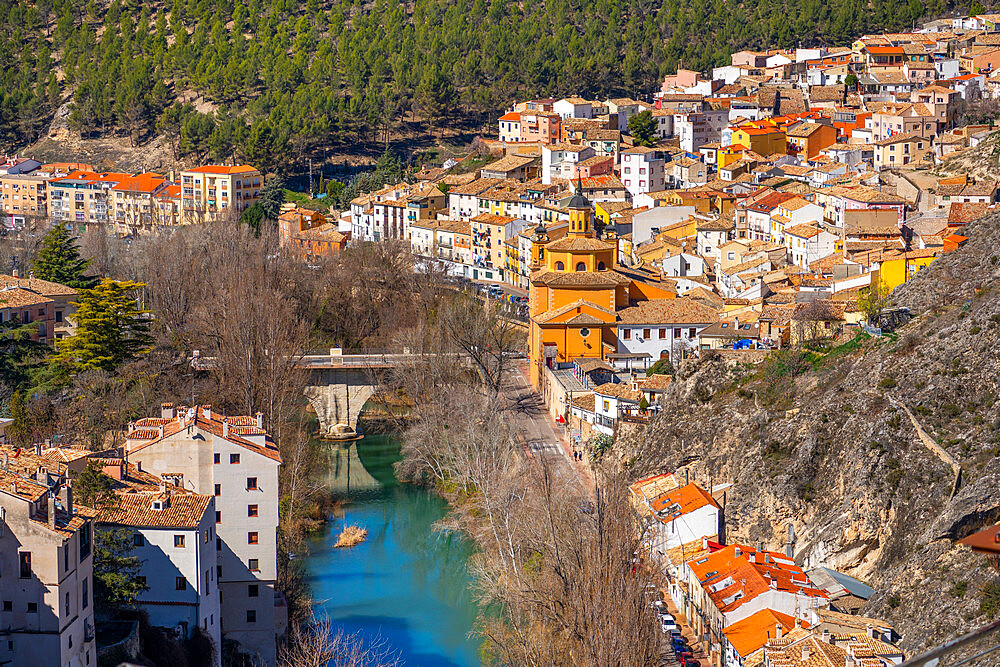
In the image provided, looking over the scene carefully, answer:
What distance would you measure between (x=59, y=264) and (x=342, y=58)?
89.3 ft

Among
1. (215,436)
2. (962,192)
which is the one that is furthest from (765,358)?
(962,192)

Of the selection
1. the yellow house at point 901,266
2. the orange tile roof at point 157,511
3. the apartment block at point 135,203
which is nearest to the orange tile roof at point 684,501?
the orange tile roof at point 157,511

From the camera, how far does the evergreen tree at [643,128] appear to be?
155 ft

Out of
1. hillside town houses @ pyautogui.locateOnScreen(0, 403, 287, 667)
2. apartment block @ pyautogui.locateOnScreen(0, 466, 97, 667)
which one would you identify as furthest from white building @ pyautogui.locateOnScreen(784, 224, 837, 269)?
apartment block @ pyautogui.locateOnScreen(0, 466, 97, 667)

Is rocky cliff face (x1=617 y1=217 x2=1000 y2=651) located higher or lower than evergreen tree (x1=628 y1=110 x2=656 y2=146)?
lower

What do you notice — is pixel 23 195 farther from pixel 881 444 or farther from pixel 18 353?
pixel 881 444

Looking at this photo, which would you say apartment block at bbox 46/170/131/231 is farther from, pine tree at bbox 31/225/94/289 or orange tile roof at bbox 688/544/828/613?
orange tile roof at bbox 688/544/828/613

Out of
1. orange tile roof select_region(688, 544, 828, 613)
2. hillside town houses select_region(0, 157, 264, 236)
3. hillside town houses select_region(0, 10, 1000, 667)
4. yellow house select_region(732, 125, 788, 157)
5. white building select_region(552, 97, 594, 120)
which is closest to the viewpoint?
hillside town houses select_region(0, 10, 1000, 667)

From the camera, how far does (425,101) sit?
5466 cm

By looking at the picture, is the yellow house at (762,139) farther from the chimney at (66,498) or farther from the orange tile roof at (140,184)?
the chimney at (66,498)

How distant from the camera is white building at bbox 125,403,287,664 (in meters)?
17.9

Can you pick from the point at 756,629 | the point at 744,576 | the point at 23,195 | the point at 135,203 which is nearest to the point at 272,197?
the point at 135,203

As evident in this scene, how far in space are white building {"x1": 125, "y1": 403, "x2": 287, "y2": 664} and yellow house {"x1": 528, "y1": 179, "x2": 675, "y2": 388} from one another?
10852mm

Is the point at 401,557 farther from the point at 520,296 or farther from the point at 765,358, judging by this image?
the point at 520,296
